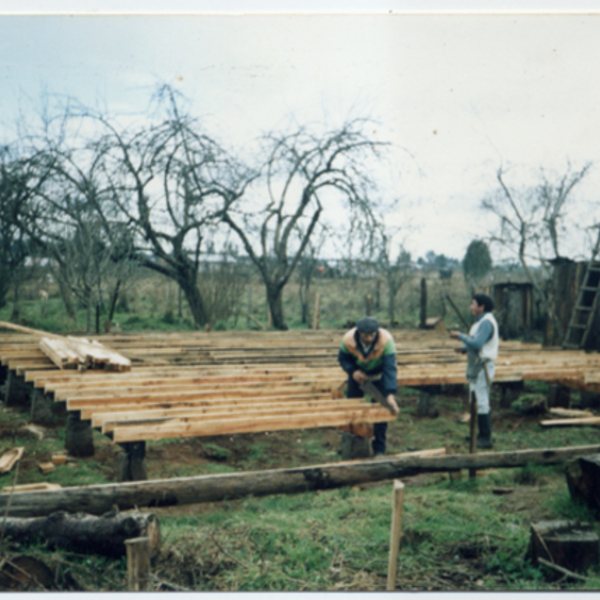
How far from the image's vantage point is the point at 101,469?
20.0 feet

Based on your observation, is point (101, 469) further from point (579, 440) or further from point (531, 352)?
point (531, 352)

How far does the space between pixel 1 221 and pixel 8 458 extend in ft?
28.6

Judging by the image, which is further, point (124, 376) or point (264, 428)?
point (124, 376)

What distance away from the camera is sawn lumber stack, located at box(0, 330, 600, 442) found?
4.86m

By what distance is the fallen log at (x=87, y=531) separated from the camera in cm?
345

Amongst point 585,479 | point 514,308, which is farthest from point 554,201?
point 585,479

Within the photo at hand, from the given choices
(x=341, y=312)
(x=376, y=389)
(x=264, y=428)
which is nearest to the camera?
(x=264, y=428)

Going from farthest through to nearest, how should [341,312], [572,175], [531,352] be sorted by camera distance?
[341,312], [572,175], [531,352]

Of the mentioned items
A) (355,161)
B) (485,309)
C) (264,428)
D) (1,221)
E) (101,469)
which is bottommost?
(101,469)

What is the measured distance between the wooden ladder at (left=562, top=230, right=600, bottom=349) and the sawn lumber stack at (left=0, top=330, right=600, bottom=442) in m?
1.17

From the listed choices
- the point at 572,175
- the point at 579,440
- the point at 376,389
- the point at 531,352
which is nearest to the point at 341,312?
the point at 572,175

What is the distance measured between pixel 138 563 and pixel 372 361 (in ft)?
10.6

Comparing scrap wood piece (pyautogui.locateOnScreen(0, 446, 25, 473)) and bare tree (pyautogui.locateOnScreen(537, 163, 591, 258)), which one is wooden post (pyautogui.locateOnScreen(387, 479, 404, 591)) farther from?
bare tree (pyautogui.locateOnScreen(537, 163, 591, 258))

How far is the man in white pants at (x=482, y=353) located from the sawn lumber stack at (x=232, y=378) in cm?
77
